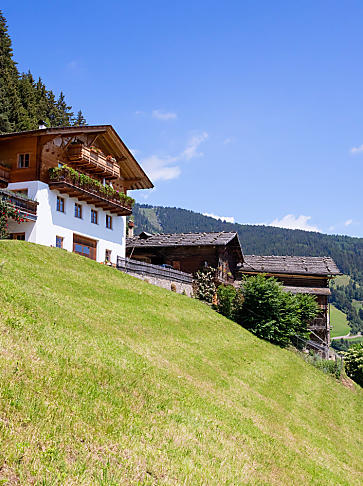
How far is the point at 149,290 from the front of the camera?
28.5 m

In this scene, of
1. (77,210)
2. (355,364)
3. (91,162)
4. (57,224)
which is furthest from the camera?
(355,364)

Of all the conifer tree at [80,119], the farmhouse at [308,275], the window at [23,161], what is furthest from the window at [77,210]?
the conifer tree at [80,119]

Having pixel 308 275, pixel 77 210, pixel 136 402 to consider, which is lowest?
pixel 136 402

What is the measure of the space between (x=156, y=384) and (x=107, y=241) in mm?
28394

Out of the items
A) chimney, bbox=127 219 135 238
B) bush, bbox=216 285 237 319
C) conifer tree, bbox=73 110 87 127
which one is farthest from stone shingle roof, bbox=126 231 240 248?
conifer tree, bbox=73 110 87 127

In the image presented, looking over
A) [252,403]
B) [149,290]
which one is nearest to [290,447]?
[252,403]

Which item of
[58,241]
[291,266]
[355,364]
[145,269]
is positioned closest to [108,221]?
[58,241]

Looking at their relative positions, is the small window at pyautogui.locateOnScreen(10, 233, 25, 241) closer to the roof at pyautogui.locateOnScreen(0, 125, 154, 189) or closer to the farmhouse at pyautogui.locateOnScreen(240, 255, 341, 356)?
the roof at pyautogui.locateOnScreen(0, 125, 154, 189)

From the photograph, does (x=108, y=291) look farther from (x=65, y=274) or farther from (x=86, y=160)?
(x=86, y=160)

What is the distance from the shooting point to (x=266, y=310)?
33.8m

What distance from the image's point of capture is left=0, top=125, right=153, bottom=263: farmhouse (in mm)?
32062

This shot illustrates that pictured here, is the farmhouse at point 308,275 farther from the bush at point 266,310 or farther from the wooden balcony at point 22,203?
the wooden balcony at point 22,203

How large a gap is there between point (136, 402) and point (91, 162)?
29080mm

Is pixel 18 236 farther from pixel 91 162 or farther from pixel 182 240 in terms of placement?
pixel 182 240
